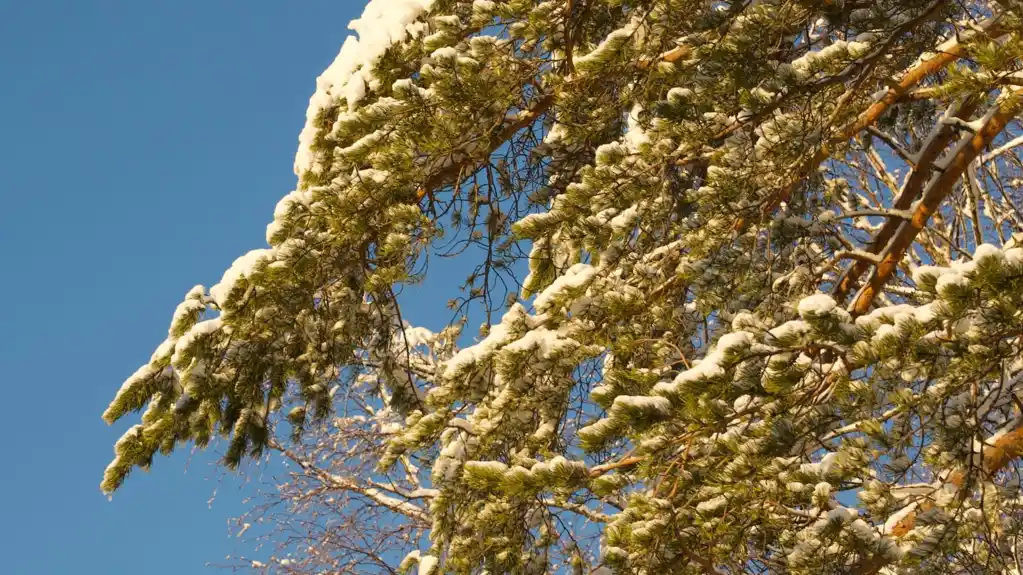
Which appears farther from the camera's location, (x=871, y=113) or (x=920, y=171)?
(x=920, y=171)

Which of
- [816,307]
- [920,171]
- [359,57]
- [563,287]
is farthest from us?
[359,57]

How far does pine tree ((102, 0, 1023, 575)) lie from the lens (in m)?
3.39

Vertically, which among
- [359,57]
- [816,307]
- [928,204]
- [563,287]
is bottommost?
[816,307]

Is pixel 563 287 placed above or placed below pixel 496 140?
below

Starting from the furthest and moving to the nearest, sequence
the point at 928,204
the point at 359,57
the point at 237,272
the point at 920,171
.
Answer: the point at 359,57
the point at 920,171
the point at 237,272
the point at 928,204

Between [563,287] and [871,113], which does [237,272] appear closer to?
[563,287]

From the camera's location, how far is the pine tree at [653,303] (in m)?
3.39

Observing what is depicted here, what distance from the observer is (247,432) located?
17.8 feet

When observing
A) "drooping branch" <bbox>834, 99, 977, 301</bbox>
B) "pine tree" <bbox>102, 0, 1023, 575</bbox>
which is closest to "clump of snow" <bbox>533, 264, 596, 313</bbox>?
"pine tree" <bbox>102, 0, 1023, 575</bbox>

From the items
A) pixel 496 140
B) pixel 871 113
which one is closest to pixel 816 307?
pixel 871 113

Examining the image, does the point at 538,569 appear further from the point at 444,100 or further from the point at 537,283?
the point at 444,100

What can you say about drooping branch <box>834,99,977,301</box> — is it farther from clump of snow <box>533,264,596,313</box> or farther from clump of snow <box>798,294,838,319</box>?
clump of snow <box>798,294,838,319</box>

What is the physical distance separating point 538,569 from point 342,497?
6.09 meters

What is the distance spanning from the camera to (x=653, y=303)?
201 inches
